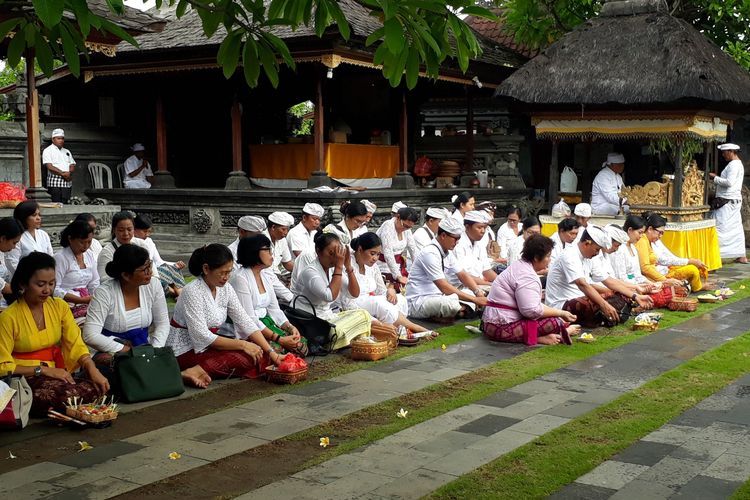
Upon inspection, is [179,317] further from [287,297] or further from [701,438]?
[701,438]

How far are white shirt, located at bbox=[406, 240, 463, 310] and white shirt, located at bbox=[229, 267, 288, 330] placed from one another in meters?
2.48

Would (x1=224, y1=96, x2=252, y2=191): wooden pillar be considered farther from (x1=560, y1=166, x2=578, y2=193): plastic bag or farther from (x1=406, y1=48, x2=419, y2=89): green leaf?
(x1=406, y1=48, x2=419, y2=89): green leaf

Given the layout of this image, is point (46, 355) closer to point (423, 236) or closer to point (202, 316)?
point (202, 316)

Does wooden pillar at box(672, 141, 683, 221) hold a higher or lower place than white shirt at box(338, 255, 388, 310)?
higher

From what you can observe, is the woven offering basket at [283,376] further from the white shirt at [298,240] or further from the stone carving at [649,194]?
the stone carving at [649,194]

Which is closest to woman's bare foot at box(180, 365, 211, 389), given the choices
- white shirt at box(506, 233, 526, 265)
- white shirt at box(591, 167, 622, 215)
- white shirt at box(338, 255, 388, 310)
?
white shirt at box(338, 255, 388, 310)

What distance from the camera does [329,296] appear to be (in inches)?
354

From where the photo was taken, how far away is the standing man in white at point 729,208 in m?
17.1

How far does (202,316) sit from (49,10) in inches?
170

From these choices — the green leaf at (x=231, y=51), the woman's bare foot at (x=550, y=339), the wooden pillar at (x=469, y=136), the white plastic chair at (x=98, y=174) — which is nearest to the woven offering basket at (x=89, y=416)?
the green leaf at (x=231, y=51)

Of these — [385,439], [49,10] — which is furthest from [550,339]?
[49,10]

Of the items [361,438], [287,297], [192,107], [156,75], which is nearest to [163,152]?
[156,75]

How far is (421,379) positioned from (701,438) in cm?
252

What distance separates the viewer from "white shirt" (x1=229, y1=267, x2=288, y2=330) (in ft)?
27.1
